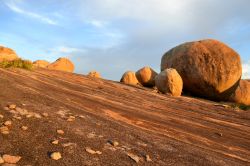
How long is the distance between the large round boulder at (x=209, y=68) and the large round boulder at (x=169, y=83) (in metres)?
3.58

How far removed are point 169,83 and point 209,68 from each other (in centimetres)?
510

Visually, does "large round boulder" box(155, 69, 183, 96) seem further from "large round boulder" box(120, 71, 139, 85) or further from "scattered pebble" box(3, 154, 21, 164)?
"scattered pebble" box(3, 154, 21, 164)

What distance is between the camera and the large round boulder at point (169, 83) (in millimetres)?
20328

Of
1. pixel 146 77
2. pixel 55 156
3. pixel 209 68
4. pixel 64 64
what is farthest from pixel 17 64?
pixel 64 64

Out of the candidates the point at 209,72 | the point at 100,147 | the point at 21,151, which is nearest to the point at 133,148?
the point at 100,147

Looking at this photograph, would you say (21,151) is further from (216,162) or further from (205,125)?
(205,125)

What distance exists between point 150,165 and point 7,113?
3.04 metres

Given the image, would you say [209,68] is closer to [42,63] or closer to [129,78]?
[129,78]

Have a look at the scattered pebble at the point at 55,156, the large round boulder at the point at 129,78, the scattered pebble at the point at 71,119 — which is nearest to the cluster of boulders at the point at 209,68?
the large round boulder at the point at 129,78

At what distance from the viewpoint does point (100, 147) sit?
Result: 6.11m

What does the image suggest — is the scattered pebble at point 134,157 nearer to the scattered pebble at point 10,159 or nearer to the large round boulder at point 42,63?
the scattered pebble at point 10,159

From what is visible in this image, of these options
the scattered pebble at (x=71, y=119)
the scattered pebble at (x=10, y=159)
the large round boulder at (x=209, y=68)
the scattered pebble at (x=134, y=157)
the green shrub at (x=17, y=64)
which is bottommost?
the scattered pebble at (x=10, y=159)

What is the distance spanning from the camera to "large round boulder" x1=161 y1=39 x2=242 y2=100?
79.0 ft

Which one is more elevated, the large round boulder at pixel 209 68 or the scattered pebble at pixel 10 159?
the large round boulder at pixel 209 68
